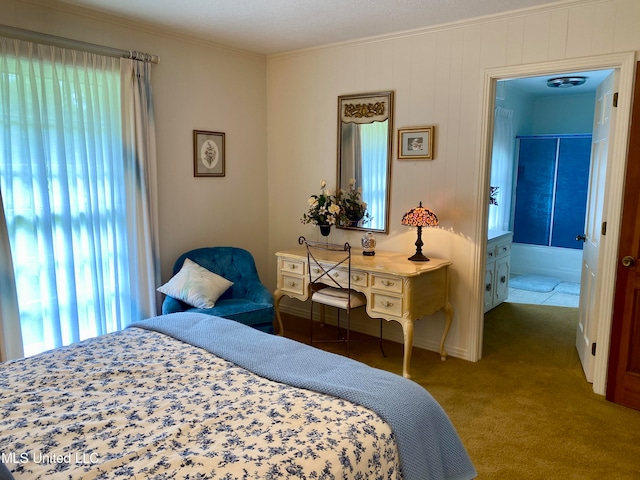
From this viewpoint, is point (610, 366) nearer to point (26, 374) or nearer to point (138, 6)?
point (26, 374)

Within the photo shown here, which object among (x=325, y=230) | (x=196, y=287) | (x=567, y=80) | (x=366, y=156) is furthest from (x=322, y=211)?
(x=567, y=80)

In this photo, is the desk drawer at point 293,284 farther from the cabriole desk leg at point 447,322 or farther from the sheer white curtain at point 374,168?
the cabriole desk leg at point 447,322

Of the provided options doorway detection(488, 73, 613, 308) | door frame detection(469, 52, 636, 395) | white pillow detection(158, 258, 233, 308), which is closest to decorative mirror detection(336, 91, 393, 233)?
door frame detection(469, 52, 636, 395)

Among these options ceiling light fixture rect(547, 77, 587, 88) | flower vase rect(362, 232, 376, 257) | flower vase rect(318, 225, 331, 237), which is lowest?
flower vase rect(362, 232, 376, 257)

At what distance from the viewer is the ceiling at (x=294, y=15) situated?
3.17 metres

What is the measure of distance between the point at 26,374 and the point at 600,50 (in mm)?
3574

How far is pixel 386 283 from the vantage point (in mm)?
3449

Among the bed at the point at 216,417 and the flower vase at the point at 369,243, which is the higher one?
the flower vase at the point at 369,243

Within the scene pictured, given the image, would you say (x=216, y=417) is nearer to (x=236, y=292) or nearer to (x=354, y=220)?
(x=236, y=292)

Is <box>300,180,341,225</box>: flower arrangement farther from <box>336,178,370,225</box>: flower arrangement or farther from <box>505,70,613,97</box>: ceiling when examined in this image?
<box>505,70,613,97</box>: ceiling

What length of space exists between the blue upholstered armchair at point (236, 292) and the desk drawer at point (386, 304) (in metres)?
0.80

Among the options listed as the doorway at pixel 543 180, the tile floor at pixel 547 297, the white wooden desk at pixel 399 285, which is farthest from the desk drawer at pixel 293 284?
the doorway at pixel 543 180

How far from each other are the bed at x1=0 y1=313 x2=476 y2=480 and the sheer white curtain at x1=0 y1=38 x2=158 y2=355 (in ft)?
3.77

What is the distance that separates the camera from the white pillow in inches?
141
